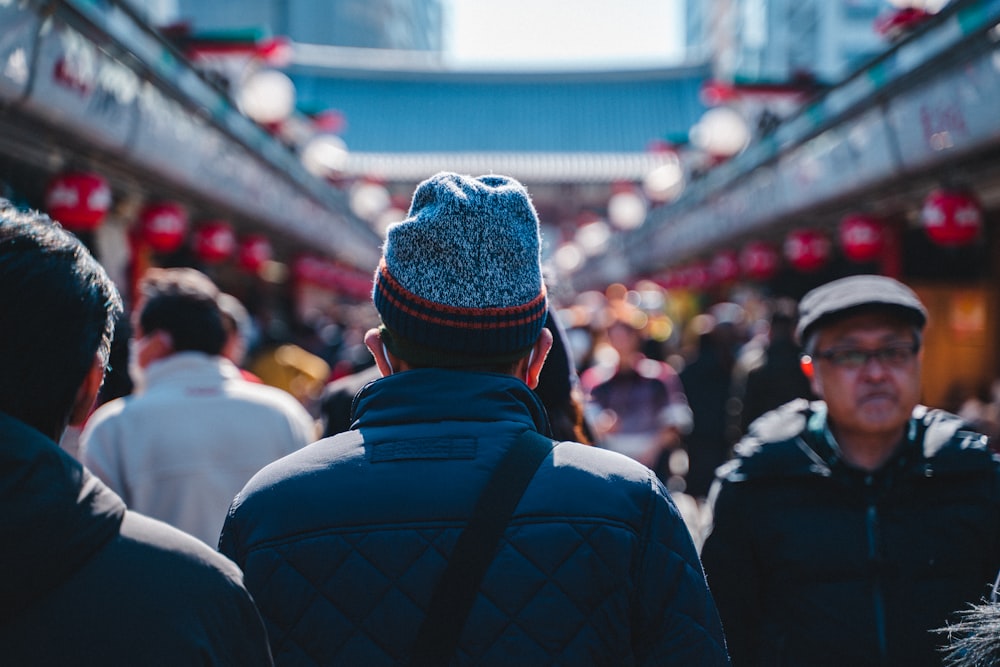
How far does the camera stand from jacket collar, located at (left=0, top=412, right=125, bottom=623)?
3.16 feet

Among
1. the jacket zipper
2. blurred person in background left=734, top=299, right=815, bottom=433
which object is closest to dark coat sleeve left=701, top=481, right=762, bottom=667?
the jacket zipper

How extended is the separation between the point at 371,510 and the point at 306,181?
37.8ft

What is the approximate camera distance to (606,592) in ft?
4.01

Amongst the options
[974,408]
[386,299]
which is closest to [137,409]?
[386,299]

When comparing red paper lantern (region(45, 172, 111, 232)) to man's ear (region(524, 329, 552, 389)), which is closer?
man's ear (region(524, 329, 552, 389))

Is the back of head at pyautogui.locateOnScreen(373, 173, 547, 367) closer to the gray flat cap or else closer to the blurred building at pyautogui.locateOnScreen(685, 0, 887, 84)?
the gray flat cap

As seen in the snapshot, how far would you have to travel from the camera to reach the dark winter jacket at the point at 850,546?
1.86m

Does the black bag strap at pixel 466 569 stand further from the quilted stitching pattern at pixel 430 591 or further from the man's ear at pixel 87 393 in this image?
the man's ear at pixel 87 393

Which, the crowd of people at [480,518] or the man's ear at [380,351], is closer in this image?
the crowd of people at [480,518]

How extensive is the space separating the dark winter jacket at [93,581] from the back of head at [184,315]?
198 centimetres

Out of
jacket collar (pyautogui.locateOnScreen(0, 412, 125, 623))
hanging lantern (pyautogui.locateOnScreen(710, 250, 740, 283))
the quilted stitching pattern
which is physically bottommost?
the quilted stitching pattern

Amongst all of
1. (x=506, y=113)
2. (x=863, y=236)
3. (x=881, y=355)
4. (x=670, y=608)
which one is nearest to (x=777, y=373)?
(x=881, y=355)

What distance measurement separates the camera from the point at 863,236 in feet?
27.4

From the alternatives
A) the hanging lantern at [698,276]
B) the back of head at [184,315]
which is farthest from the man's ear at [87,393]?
the hanging lantern at [698,276]
